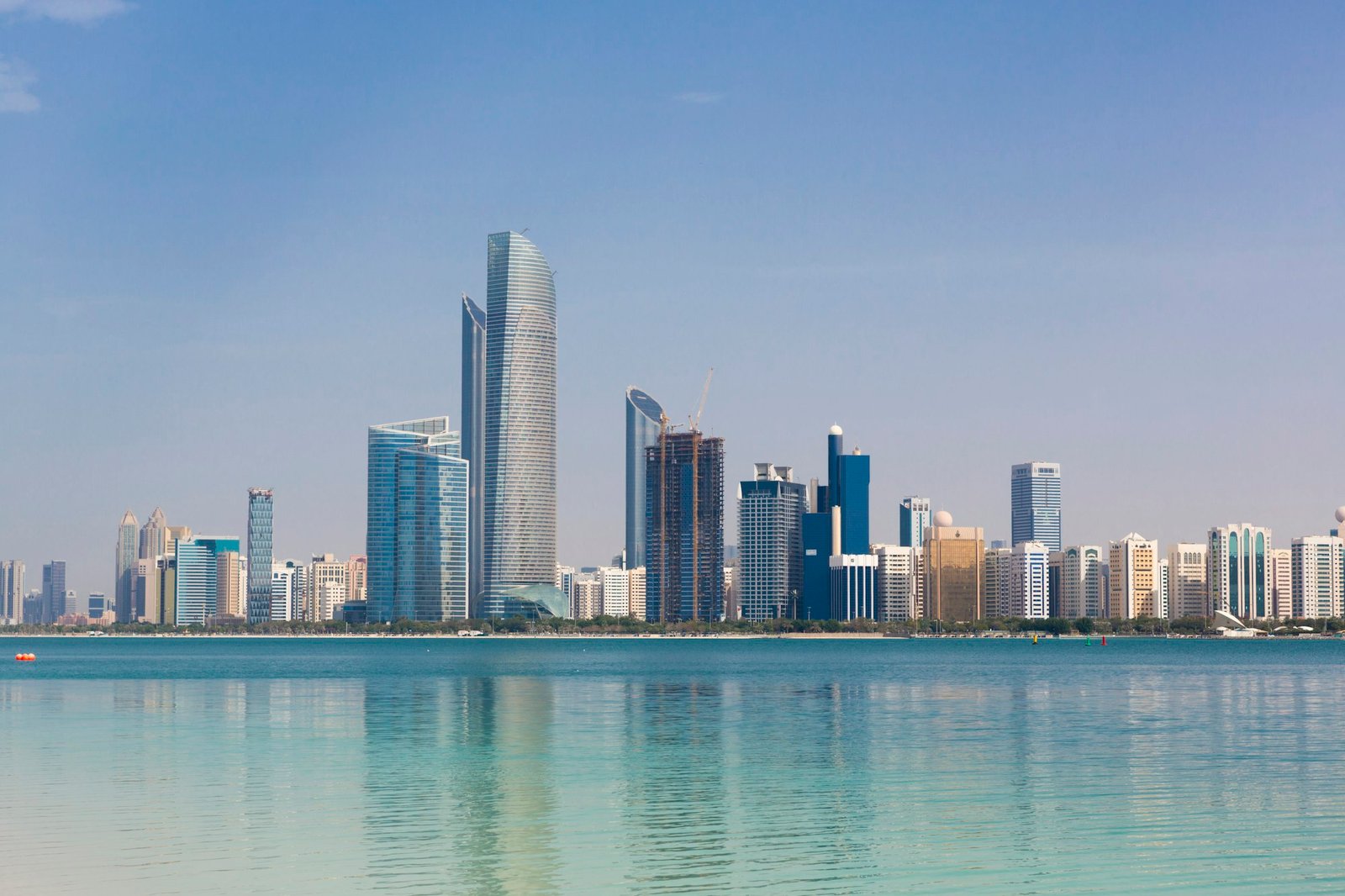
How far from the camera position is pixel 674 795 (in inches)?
1650

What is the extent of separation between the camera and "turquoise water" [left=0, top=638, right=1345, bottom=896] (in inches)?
1190

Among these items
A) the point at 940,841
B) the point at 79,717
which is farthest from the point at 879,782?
the point at 79,717

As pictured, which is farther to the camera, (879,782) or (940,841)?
(879,782)

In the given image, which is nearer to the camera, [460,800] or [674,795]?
[460,800]

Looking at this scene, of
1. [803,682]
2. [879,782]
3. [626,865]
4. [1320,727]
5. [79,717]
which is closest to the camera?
[626,865]

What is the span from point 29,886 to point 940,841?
63.7 ft

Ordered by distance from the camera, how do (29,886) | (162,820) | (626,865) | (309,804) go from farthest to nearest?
(309,804) < (162,820) < (626,865) < (29,886)

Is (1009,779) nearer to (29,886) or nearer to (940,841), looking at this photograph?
(940,841)

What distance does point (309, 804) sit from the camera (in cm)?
3984

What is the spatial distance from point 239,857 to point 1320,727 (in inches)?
2074

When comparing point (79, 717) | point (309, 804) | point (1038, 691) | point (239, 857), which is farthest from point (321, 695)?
point (239, 857)

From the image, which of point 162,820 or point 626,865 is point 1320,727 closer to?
point 626,865

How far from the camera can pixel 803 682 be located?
381ft

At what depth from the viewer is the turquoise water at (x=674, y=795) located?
30.2 meters
